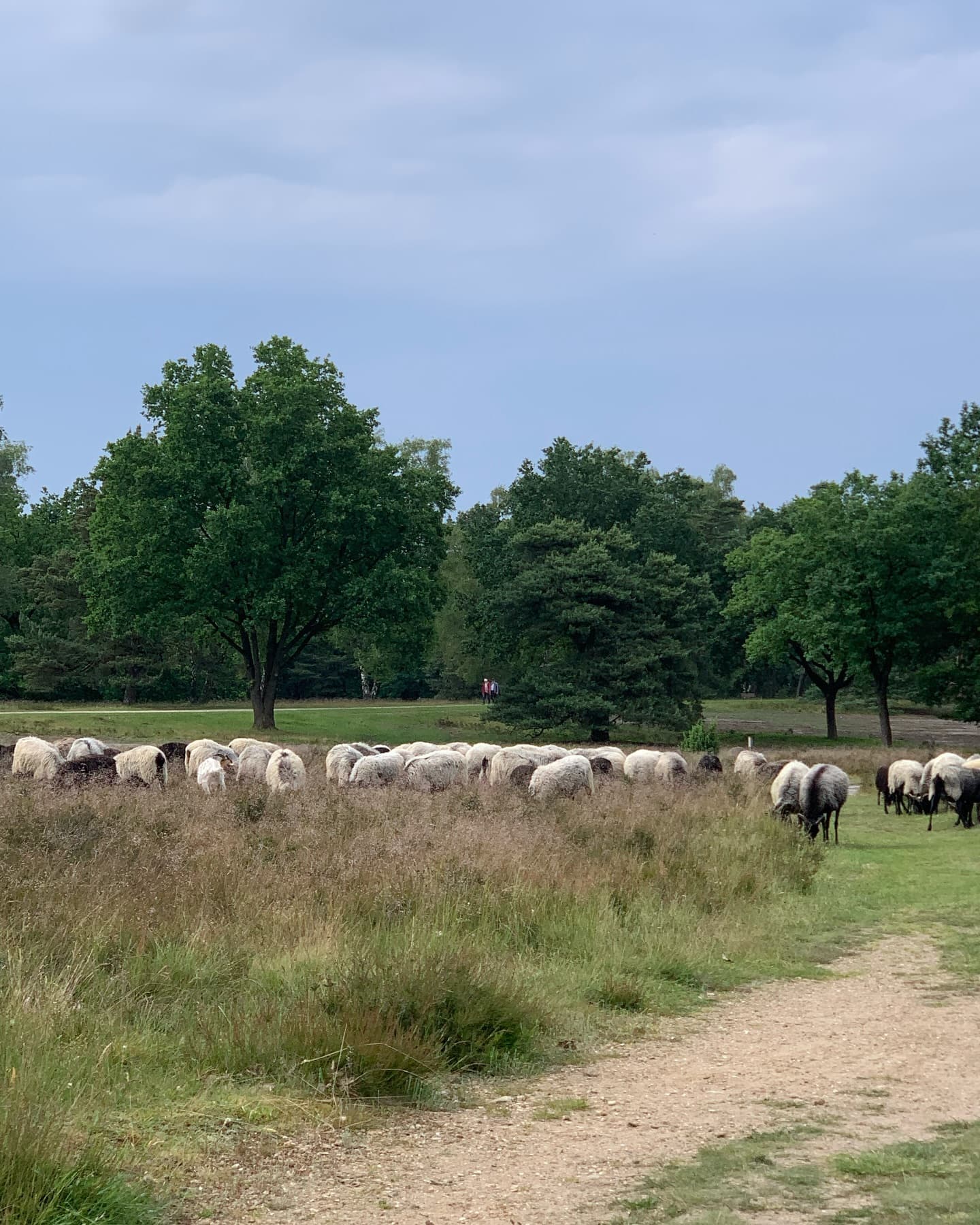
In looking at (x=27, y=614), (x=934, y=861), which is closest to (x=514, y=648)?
(x=27, y=614)

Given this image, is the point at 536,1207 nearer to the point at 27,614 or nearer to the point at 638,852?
the point at 638,852

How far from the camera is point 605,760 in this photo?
93.7 feet

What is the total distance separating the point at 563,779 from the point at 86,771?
8.50 meters

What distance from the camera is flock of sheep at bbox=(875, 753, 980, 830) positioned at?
24781mm

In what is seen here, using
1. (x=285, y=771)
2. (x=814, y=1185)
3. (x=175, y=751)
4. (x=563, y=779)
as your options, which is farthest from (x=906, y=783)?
(x=814, y=1185)

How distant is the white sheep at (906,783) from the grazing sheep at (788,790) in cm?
546

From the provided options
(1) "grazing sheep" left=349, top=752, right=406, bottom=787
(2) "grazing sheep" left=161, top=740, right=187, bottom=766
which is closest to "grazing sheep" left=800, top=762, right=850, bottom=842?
(1) "grazing sheep" left=349, top=752, right=406, bottom=787

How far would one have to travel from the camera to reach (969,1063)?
26.5 ft

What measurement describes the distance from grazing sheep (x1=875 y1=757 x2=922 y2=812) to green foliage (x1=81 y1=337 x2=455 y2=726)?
78.6ft

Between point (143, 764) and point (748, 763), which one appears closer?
point (143, 764)

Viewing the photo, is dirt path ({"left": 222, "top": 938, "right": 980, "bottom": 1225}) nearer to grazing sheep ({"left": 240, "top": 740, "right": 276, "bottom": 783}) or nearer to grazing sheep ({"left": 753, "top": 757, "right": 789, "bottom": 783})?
grazing sheep ({"left": 240, "top": 740, "right": 276, "bottom": 783})

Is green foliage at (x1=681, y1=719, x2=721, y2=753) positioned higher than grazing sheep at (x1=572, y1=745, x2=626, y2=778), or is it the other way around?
grazing sheep at (x1=572, y1=745, x2=626, y2=778)

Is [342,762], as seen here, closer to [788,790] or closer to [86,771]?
[86,771]

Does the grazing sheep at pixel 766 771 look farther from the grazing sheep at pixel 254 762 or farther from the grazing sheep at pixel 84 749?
the grazing sheep at pixel 84 749
